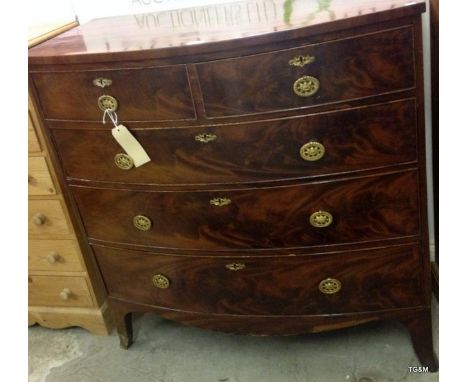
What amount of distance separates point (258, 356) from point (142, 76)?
3.25ft

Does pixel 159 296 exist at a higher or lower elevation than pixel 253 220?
lower

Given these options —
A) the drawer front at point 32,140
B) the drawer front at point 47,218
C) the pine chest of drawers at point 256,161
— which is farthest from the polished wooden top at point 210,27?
the drawer front at point 47,218

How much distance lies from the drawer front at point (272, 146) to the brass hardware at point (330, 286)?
33 cm

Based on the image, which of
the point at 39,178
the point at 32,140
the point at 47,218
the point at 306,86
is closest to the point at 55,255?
the point at 47,218

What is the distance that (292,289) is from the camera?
1337 mm

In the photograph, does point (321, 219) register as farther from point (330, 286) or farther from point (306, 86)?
point (306, 86)

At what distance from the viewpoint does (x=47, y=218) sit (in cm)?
160

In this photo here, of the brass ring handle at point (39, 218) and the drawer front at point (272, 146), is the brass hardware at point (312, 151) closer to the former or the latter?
the drawer front at point (272, 146)

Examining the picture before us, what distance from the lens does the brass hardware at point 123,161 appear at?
4.11 feet

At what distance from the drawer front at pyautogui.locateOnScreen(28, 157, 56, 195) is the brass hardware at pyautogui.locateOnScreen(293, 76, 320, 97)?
876 mm

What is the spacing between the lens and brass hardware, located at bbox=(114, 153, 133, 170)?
4.11ft

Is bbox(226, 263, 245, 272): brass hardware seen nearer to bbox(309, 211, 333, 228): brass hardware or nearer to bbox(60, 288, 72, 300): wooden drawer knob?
bbox(309, 211, 333, 228): brass hardware
